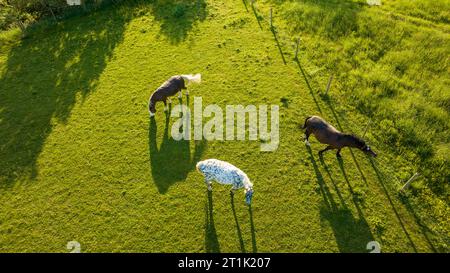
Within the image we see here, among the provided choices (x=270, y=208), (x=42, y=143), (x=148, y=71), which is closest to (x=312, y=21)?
(x=148, y=71)

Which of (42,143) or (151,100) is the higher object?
(151,100)

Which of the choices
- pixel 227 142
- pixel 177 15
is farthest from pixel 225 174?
pixel 177 15

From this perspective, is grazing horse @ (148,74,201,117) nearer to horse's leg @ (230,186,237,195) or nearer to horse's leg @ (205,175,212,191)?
horse's leg @ (205,175,212,191)

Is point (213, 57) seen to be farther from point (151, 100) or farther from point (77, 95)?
point (77, 95)

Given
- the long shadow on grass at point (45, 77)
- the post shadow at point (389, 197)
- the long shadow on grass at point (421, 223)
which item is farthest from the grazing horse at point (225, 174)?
the long shadow on grass at point (45, 77)

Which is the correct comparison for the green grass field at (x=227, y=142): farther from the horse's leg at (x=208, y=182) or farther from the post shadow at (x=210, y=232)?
the horse's leg at (x=208, y=182)

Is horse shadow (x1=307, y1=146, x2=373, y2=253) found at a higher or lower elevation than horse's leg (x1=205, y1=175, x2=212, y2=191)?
lower

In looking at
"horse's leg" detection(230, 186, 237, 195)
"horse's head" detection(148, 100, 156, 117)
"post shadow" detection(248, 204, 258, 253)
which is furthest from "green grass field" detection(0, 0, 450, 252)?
"horse's head" detection(148, 100, 156, 117)
